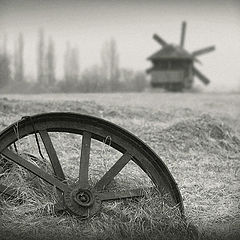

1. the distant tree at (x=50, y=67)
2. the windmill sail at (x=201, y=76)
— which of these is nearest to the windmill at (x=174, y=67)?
the windmill sail at (x=201, y=76)

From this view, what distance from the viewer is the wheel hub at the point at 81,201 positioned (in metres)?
5.31

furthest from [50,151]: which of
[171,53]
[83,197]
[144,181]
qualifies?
[171,53]

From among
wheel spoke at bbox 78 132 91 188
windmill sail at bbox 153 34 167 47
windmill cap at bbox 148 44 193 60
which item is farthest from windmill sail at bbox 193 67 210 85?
wheel spoke at bbox 78 132 91 188

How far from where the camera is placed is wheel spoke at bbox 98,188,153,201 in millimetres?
5544

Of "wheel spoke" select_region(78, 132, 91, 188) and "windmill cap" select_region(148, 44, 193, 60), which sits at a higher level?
"windmill cap" select_region(148, 44, 193, 60)

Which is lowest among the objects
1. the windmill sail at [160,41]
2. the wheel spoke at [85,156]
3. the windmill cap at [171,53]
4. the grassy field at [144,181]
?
the grassy field at [144,181]

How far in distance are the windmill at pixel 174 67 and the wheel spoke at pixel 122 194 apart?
29980mm

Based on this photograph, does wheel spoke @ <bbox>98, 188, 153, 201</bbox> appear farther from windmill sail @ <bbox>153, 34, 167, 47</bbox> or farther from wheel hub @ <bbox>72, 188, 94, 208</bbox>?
windmill sail @ <bbox>153, 34, 167, 47</bbox>

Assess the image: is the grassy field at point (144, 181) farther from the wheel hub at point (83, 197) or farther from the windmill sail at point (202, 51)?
the windmill sail at point (202, 51)

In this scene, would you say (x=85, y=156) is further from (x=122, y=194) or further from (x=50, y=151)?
(x=122, y=194)

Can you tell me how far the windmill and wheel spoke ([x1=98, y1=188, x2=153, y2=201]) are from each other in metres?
30.0

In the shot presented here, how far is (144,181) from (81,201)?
2.00 meters

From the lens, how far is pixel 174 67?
124 ft

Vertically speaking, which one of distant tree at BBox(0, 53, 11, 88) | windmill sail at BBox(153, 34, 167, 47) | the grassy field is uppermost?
windmill sail at BBox(153, 34, 167, 47)
